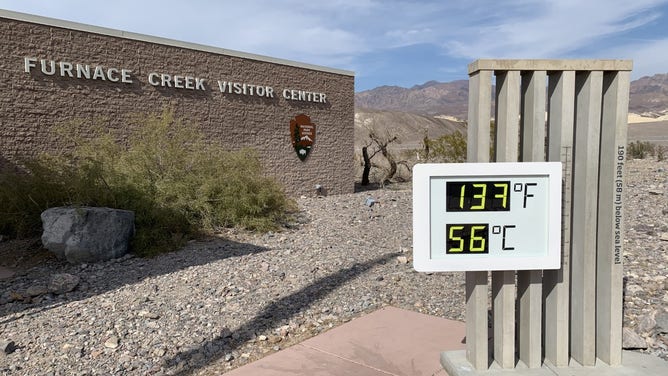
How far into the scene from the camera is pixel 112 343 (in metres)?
4.71

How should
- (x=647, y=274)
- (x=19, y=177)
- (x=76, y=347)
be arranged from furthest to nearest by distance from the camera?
(x=19, y=177)
(x=647, y=274)
(x=76, y=347)

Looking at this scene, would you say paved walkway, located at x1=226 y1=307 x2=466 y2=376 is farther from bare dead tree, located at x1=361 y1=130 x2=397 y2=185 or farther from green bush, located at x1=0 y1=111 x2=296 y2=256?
bare dead tree, located at x1=361 y1=130 x2=397 y2=185

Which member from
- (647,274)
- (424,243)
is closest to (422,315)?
(424,243)

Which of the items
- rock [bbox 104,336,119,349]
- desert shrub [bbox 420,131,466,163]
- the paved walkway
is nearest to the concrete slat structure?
the paved walkway

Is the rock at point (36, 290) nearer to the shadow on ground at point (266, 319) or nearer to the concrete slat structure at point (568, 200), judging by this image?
the shadow on ground at point (266, 319)

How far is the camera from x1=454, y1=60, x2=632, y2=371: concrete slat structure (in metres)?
3.72

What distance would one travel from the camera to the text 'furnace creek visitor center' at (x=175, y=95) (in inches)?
432

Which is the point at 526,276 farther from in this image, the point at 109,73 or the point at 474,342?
the point at 109,73

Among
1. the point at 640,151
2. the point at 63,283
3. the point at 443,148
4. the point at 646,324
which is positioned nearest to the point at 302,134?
the point at 443,148

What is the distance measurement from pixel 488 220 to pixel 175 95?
457 inches

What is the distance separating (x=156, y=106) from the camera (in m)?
13.2

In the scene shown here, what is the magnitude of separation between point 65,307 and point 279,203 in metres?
6.24

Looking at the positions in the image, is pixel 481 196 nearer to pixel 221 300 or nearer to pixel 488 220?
pixel 488 220

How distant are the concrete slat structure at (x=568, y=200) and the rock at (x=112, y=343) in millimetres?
3120
